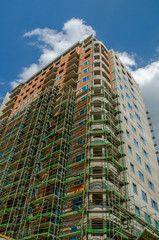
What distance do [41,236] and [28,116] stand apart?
24.4m

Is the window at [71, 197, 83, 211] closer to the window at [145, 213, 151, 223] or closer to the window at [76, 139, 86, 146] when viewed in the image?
the window at [76, 139, 86, 146]

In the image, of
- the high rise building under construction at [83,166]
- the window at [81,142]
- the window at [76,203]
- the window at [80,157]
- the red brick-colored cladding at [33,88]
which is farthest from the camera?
the red brick-colored cladding at [33,88]

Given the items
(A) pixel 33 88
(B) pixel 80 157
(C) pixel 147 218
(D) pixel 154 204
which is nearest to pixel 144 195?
(D) pixel 154 204

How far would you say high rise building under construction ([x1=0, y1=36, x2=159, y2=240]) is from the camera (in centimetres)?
2130

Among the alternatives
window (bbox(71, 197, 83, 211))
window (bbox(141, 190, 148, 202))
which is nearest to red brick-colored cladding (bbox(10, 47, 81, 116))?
window (bbox(141, 190, 148, 202))

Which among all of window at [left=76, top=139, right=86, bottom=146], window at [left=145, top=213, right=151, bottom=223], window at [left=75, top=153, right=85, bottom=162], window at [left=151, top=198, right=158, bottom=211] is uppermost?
window at [left=76, top=139, right=86, bottom=146]

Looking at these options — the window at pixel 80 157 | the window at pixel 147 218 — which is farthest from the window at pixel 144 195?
the window at pixel 80 157

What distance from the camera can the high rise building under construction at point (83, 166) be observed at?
21.3 m

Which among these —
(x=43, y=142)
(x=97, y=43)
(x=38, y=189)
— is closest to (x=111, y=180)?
(x=38, y=189)

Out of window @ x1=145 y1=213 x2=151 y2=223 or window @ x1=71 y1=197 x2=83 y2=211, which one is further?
window @ x1=145 y1=213 x2=151 y2=223

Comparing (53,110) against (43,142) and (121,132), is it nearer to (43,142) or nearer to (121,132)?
(43,142)

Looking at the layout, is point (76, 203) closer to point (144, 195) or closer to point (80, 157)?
point (80, 157)

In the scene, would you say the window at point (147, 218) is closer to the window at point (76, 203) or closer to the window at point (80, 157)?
the window at point (76, 203)

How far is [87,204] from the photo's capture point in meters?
20.9
